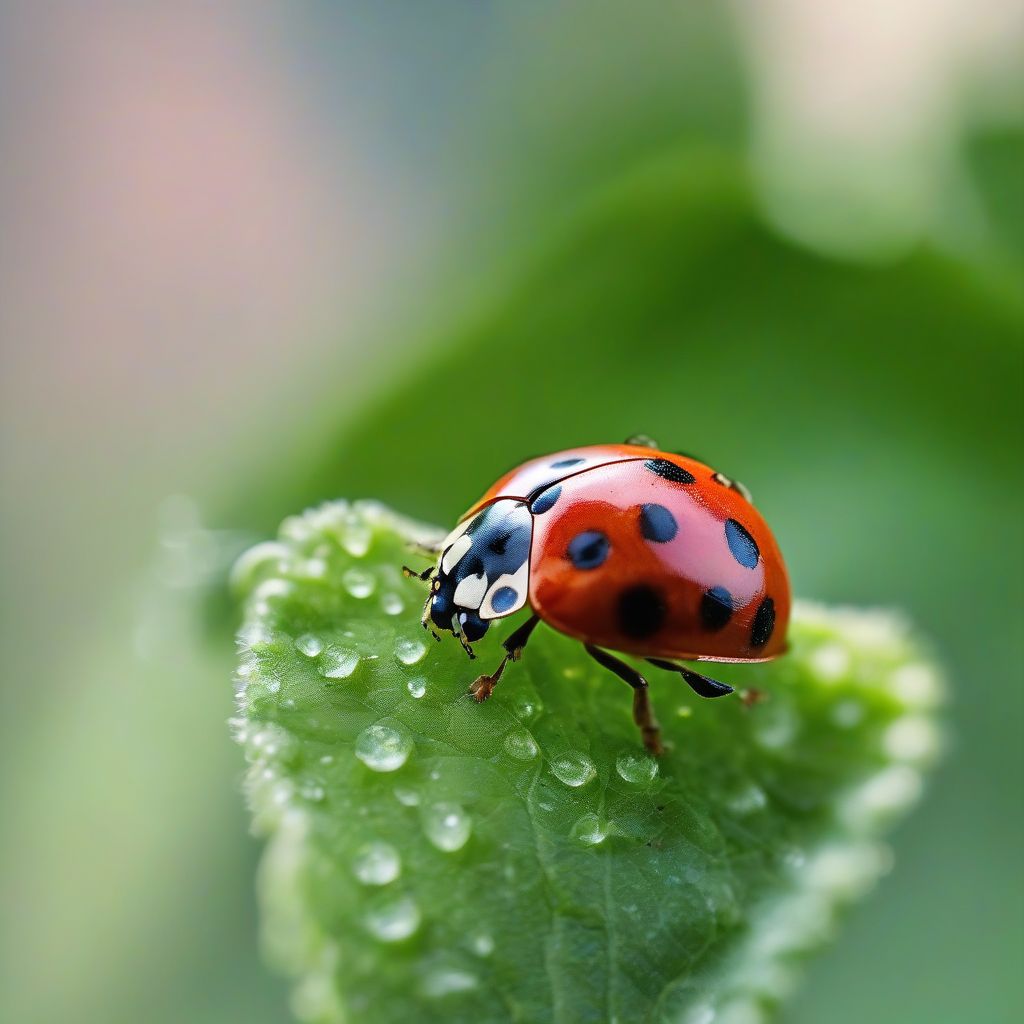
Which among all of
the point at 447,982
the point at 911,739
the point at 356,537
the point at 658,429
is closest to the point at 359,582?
the point at 356,537

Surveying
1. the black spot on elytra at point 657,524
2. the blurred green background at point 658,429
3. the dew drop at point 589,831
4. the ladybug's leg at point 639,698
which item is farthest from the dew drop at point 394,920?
the blurred green background at point 658,429

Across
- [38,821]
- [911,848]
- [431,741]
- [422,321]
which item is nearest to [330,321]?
[422,321]

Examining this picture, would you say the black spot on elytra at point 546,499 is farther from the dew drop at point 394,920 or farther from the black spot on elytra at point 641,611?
the dew drop at point 394,920

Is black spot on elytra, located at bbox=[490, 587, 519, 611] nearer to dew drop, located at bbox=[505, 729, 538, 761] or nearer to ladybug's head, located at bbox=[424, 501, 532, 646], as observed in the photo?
ladybug's head, located at bbox=[424, 501, 532, 646]

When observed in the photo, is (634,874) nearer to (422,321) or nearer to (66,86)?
(422,321)

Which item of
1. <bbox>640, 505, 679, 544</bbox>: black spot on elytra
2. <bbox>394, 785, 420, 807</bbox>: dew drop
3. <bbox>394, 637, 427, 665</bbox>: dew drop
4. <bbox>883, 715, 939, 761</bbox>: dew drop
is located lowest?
<bbox>394, 785, 420, 807</bbox>: dew drop

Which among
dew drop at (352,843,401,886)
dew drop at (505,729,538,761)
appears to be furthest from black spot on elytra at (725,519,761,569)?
dew drop at (352,843,401,886)
